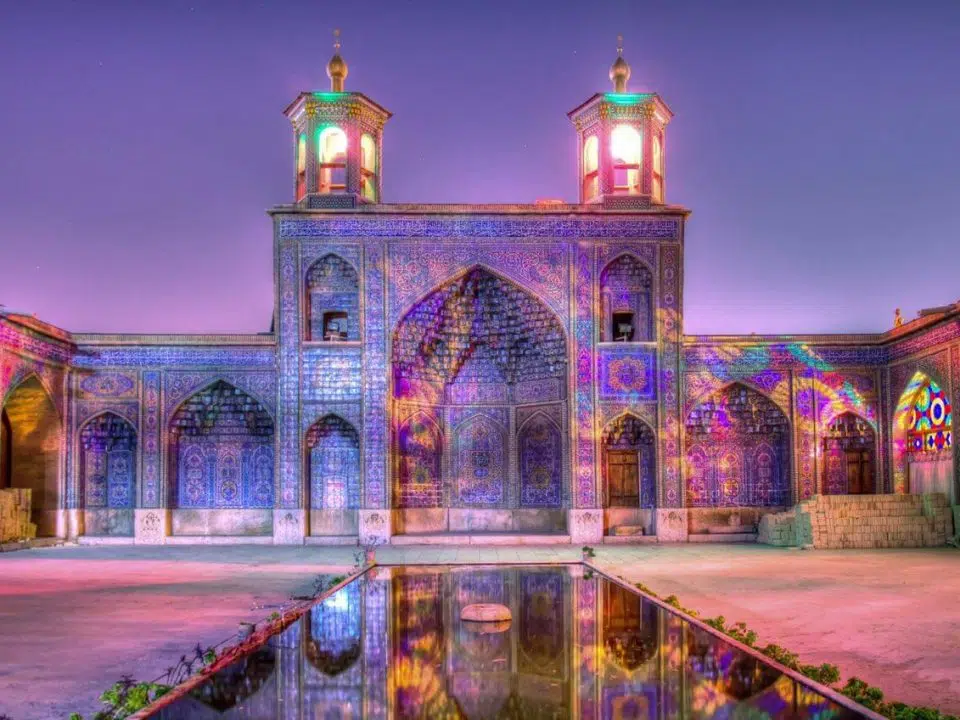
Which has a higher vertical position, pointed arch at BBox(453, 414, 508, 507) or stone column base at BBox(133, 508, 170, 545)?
pointed arch at BBox(453, 414, 508, 507)

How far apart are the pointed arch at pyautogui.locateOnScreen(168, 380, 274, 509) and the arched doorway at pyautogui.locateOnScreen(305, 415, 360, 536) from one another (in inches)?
36.1

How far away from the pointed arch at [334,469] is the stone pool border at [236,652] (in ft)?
22.6

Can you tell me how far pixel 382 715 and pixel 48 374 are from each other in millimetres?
13010

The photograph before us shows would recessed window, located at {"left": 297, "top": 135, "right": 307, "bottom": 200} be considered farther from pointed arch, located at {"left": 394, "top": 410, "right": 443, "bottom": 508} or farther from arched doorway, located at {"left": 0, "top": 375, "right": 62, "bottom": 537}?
arched doorway, located at {"left": 0, "top": 375, "right": 62, "bottom": 537}

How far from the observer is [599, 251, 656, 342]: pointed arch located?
16.5 meters

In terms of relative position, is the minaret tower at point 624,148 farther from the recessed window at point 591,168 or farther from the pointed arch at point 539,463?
the pointed arch at point 539,463

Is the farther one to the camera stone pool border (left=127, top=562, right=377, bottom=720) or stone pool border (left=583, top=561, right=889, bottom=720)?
stone pool border (left=127, top=562, right=377, bottom=720)

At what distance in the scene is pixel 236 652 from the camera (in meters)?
6.27

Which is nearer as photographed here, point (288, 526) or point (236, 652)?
point (236, 652)

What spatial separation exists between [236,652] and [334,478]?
34.3 ft

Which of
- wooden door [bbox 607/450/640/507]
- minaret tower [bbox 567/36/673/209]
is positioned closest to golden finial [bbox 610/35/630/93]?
minaret tower [bbox 567/36/673/209]

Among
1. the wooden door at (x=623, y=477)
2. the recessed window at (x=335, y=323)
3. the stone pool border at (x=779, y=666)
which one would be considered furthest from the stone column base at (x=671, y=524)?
the stone pool border at (x=779, y=666)

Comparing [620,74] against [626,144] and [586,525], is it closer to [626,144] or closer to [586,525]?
[626,144]

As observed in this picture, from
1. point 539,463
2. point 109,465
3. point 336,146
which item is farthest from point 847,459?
point 109,465
